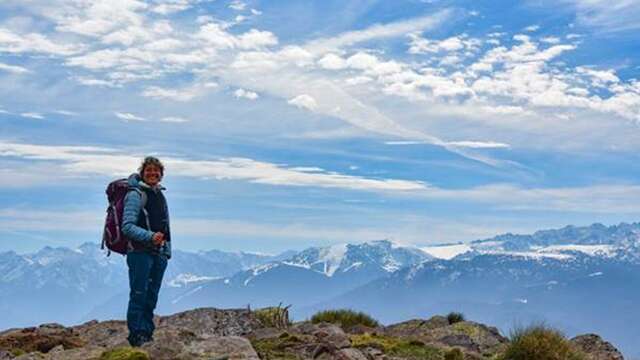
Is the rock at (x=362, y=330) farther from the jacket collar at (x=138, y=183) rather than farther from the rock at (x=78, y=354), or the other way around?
the rock at (x=78, y=354)

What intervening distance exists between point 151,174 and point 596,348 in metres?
11.6

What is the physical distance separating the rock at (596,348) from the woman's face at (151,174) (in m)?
10.4

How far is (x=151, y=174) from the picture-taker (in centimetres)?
1574

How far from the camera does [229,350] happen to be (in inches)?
538

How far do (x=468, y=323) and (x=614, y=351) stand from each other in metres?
3.88

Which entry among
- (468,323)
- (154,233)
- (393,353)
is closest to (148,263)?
(154,233)

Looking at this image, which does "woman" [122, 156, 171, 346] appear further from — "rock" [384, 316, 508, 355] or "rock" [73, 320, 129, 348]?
"rock" [384, 316, 508, 355]

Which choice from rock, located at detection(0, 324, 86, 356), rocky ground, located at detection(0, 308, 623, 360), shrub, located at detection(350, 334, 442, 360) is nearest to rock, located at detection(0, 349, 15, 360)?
rocky ground, located at detection(0, 308, 623, 360)

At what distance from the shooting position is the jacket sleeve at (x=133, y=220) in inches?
594

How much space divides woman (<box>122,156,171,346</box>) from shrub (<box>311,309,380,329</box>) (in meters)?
7.79

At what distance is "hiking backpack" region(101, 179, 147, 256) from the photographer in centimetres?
1559

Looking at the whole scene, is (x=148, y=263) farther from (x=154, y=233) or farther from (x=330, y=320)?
(x=330, y=320)

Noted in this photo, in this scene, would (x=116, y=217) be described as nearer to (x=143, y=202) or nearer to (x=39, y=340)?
(x=143, y=202)

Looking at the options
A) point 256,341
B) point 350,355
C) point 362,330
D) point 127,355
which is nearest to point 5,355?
point 256,341
